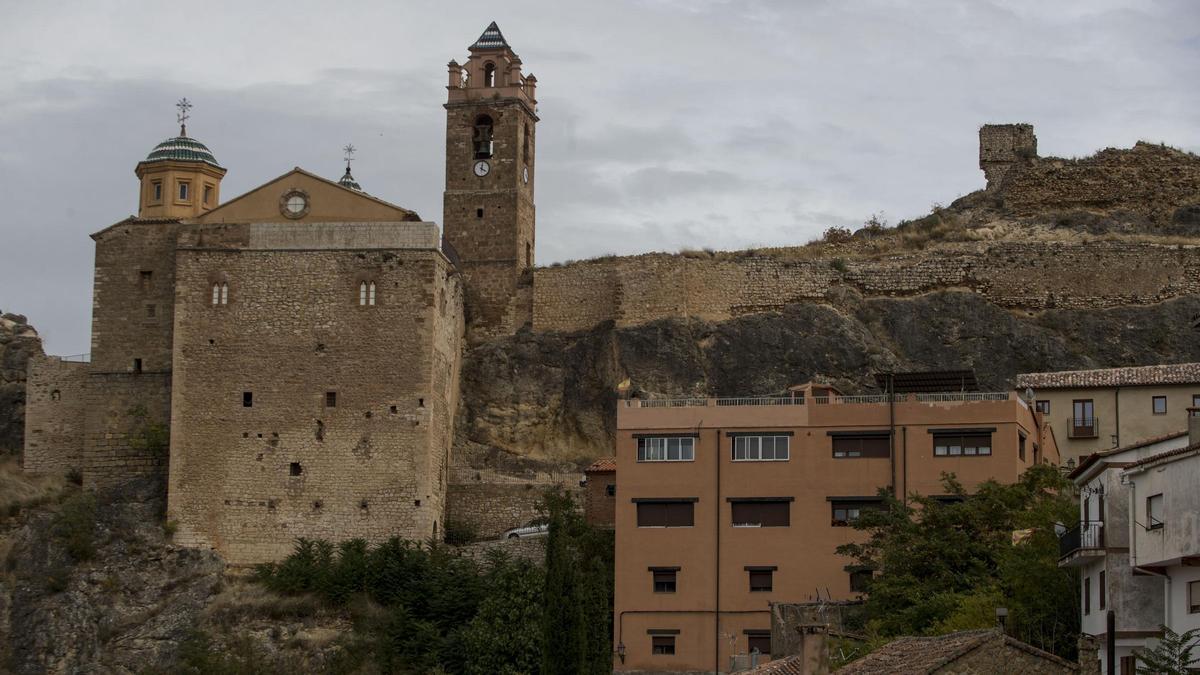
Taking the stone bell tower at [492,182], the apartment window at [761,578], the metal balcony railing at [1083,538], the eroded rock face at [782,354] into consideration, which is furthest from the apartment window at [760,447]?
the metal balcony railing at [1083,538]

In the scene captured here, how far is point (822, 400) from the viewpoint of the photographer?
168ft

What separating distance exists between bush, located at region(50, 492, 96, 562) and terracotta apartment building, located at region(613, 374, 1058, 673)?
14.3 metres

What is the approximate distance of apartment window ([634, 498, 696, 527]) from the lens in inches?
2004

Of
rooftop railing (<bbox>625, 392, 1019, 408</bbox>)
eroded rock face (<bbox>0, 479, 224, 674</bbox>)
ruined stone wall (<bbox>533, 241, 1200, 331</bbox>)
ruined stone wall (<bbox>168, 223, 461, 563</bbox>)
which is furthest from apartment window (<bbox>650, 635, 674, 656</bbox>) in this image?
ruined stone wall (<bbox>533, 241, 1200, 331</bbox>)

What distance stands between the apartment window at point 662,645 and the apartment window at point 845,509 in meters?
4.70

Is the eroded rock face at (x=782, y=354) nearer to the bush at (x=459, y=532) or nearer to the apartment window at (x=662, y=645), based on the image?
the bush at (x=459, y=532)

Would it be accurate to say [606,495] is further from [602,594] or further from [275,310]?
[275,310]

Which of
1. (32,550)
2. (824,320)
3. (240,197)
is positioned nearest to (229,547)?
(32,550)

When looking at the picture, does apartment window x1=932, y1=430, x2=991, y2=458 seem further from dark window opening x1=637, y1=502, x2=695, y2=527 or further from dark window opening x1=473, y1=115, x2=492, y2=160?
dark window opening x1=473, y1=115, x2=492, y2=160

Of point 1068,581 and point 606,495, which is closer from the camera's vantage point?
point 1068,581

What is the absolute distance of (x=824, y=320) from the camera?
6022cm

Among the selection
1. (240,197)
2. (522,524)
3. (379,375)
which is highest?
(240,197)

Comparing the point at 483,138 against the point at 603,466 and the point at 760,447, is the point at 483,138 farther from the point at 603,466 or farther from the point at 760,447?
the point at 760,447

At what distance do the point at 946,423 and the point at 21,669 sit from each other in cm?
2342
